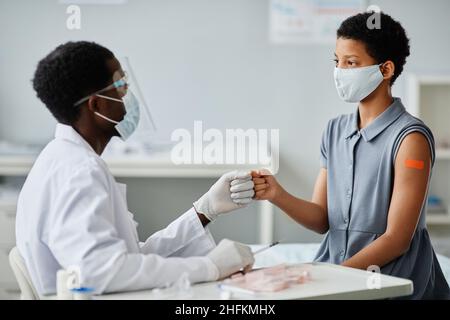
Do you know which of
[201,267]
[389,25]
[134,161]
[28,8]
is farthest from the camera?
[28,8]

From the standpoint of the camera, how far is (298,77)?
3346 mm

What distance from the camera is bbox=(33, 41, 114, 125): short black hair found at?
130 centimetres

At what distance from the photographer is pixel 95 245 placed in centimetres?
111

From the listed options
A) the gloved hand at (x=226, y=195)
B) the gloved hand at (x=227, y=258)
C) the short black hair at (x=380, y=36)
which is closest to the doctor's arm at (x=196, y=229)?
the gloved hand at (x=226, y=195)

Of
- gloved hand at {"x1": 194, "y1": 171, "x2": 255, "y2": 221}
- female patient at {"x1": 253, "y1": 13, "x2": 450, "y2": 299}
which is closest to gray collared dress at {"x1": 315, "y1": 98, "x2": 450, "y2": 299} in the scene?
female patient at {"x1": 253, "y1": 13, "x2": 450, "y2": 299}

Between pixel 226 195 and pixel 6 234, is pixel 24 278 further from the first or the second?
pixel 6 234

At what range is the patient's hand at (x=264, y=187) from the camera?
64.8 inches

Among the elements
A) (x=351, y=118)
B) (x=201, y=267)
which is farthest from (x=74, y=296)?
(x=351, y=118)

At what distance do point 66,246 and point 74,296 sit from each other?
0.09 m

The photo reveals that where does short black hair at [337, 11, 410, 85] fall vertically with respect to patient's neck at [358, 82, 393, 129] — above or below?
above

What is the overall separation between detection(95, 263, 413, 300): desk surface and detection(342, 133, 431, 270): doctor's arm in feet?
0.83

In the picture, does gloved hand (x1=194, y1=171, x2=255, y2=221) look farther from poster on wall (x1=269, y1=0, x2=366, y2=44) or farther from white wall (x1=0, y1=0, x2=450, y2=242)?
poster on wall (x1=269, y1=0, x2=366, y2=44)

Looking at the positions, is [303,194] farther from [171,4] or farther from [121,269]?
[121,269]

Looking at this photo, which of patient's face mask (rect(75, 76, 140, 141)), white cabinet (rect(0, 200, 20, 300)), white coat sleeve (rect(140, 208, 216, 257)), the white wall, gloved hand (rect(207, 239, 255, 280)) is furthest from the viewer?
the white wall
